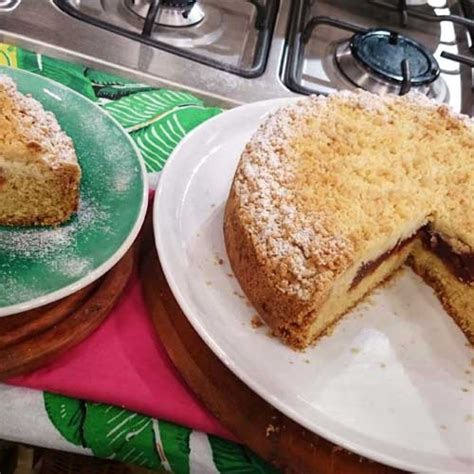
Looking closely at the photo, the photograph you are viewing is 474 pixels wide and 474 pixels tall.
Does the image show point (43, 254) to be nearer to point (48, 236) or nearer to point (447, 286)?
point (48, 236)

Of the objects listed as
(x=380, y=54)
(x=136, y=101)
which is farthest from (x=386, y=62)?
(x=136, y=101)

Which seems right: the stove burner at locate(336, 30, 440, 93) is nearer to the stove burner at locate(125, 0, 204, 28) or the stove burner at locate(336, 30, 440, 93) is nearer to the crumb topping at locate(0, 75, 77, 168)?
the stove burner at locate(125, 0, 204, 28)

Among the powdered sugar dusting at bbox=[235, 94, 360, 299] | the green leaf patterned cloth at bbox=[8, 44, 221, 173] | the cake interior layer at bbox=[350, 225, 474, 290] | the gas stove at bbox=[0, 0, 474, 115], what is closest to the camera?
the powdered sugar dusting at bbox=[235, 94, 360, 299]

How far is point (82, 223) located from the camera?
1.12 m

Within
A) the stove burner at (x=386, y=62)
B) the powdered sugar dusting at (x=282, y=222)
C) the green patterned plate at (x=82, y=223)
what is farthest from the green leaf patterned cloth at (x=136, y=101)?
the stove burner at (x=386, y=62)

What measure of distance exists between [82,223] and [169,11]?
859 millimetres

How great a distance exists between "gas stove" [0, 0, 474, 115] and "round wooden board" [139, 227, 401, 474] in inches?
29.7

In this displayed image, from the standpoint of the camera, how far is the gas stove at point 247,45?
1.64m

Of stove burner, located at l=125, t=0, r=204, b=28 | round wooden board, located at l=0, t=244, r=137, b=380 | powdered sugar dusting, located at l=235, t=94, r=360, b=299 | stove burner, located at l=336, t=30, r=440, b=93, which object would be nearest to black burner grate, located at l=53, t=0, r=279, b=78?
stove burner, located at l=125, t=0, r=204, b=28

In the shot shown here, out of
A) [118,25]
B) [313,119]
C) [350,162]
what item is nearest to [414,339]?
[350,162]

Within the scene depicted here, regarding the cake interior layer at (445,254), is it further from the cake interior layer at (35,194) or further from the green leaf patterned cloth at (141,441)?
the cake interior layer at (35,194)

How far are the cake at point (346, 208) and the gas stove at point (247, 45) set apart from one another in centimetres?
34

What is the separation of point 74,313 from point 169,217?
Result: 242 mm

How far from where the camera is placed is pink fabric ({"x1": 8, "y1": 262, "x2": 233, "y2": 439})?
997 mm
